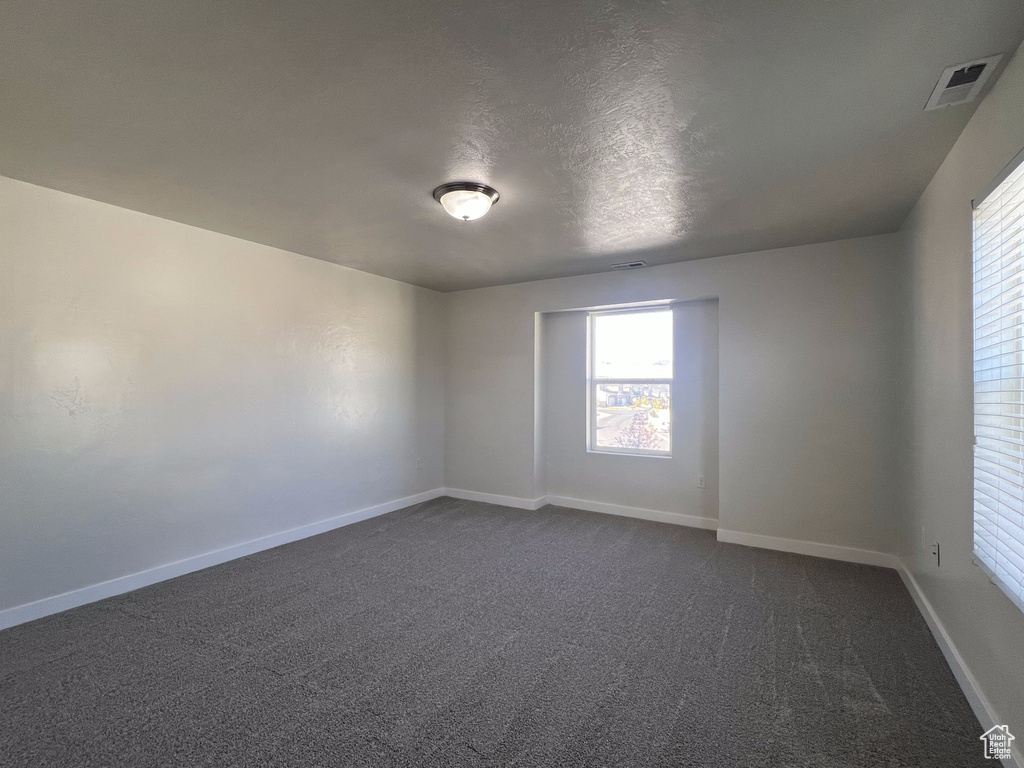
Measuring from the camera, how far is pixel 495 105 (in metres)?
1.96

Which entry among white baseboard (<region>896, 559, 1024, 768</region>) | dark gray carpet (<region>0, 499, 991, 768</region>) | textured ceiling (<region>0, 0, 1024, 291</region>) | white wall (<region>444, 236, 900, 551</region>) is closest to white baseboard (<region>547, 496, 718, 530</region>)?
white wall (<region>444, 236, 900, 551</region>)

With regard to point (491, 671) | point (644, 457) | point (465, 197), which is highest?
point (465, 197)

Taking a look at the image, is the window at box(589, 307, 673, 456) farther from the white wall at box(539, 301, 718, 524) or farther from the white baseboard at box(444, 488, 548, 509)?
the white baseboard at box(444, 488, 548, 509)

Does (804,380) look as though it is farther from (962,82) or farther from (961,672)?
(962,82)

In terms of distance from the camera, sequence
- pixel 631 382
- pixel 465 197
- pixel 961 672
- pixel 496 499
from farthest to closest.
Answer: pixel 496 499
pixel 631 382
pixel 465 197
pixel 961 672

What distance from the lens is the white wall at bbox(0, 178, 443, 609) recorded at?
9.23 feet

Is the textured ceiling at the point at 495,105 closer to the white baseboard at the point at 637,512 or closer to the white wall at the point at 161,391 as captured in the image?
the white wall at the point at 161,391

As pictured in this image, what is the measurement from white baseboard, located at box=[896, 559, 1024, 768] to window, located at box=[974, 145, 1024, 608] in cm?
54

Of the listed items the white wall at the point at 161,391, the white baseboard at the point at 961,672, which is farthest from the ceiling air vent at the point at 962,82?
the white wall at the point at 161,391

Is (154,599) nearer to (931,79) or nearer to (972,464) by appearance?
(972,464)

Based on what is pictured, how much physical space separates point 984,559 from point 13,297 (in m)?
5.06

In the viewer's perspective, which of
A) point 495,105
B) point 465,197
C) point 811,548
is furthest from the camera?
A: point 811,548

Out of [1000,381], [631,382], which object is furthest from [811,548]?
[1000,381]

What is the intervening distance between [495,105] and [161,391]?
309cm
